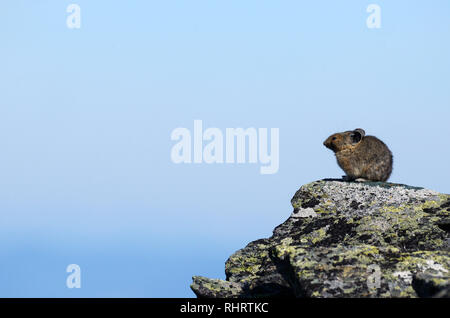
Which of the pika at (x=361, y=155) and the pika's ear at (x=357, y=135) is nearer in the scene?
the pika at (x=361, y=155)

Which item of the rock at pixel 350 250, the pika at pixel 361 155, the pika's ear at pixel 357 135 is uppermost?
the pika's ear at pixel 357 135

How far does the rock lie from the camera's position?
8867mm

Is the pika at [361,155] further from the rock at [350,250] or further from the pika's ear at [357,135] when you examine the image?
the rock at [350,250]

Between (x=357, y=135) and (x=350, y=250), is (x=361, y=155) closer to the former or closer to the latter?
(x=357, y=135)

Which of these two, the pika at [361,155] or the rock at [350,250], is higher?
the pika at [361,155]

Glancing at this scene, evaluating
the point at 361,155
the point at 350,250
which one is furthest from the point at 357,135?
the point at 350,250

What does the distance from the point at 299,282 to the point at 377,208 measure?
4537 millimetres

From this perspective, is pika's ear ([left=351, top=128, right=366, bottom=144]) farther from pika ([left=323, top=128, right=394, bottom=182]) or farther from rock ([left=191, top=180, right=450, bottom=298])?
rock ([left=191, top=180, right=450, bottom=298])

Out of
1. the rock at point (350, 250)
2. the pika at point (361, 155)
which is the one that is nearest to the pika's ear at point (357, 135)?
the pika at point (361, 155)

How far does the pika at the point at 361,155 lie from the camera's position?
18.0m

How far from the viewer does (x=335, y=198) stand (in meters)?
13.9

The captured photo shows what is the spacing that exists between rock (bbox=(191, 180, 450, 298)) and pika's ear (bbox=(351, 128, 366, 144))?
424 cm
